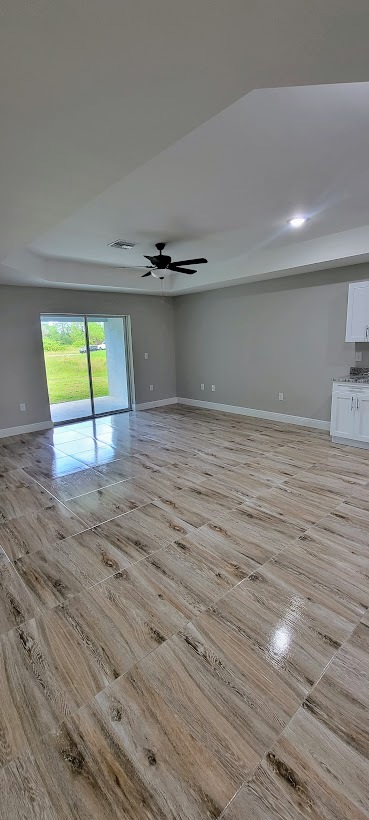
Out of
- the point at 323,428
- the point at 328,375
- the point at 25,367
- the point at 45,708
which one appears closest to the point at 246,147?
the point at 45,708

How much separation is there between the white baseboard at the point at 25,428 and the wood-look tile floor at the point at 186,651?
2570 mm

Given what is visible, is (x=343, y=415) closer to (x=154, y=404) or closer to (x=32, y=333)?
(x=154, y=404)

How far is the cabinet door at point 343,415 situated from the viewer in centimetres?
491

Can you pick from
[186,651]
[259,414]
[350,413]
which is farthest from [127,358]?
[186,651]

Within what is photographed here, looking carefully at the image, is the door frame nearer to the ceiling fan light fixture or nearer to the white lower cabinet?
the ceiling fan light fixture

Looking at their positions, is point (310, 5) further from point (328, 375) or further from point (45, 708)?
point (328, 375)

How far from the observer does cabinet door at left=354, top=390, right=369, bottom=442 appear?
474 centimetres

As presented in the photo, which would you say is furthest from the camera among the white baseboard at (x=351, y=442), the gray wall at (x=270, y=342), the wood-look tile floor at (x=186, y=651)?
the gray wall at (x=270, y=342)

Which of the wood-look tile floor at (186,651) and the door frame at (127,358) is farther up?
the door frame at (127,358)

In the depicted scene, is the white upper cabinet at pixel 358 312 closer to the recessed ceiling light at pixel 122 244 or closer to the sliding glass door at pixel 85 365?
the recessed ceiling light at pixel 122 244

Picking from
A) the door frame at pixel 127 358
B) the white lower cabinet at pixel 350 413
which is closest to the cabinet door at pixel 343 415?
the white lower cabinet at pixel 350 413

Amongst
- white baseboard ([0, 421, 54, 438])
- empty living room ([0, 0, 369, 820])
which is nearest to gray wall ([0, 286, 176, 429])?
white baseboard ([0, 421, 54, 438])

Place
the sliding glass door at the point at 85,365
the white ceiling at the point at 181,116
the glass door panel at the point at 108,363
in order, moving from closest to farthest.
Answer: the white ceiling at the point at 181,116, the sliding glass door at the point at 85,365, the glass door panel at the point at 108,363

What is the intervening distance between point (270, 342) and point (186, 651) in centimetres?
539
